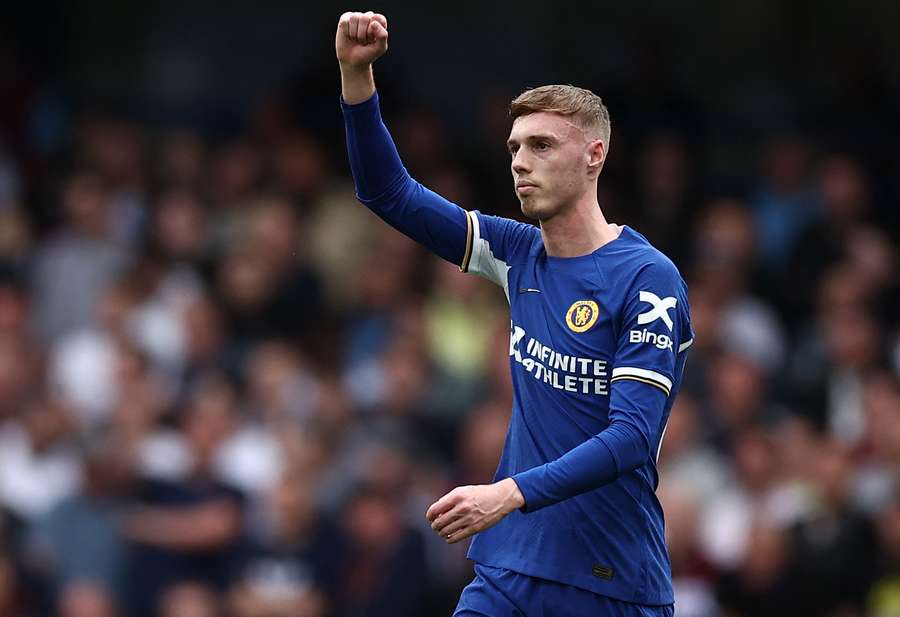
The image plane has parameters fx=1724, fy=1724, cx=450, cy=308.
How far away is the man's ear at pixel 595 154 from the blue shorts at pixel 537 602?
4.14ft

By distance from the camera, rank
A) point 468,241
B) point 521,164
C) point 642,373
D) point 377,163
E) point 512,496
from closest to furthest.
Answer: point 512,496
point 642,373
point 521,164
point 377,163
point 468,241

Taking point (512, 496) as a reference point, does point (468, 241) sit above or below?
above

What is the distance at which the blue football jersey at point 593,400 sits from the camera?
16.7ft

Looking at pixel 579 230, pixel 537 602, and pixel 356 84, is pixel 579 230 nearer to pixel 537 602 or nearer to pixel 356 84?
pixel 356 84

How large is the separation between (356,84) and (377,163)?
0.84 ft

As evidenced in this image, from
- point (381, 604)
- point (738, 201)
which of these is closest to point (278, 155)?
point (738, 201)

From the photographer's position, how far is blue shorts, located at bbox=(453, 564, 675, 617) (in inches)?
201

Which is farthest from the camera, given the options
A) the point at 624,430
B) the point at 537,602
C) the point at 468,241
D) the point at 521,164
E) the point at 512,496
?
the point at 468,241

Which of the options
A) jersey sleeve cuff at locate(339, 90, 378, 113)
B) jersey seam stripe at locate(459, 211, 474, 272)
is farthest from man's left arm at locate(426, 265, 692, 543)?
jersey sleeve cuff at locate(339, 90, 378, 113)

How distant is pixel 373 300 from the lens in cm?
1162

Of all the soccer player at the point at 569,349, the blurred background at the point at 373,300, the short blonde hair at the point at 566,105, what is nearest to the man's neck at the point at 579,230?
the soccer player at the point at 569,349

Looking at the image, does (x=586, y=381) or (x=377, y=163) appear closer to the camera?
(x=586, y=381)

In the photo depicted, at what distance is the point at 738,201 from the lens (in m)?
12.3

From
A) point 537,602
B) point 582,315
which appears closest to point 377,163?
point 582,315
